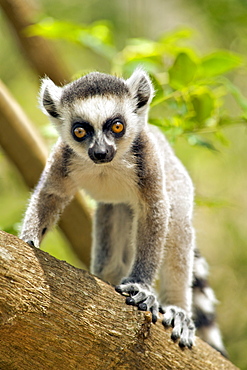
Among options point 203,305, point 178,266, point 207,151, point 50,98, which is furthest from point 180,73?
point 207,151

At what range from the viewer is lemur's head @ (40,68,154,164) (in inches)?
134

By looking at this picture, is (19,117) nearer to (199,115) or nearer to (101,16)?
(199,115)

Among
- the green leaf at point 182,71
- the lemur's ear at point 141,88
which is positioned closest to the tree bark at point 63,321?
the lemur's ear at point 141,88

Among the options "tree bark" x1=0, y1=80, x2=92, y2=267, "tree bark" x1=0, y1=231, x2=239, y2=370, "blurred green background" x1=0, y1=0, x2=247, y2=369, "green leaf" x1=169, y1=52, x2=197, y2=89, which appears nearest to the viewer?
"tree bark" x1=0, y1=231, x2=239, y2=370

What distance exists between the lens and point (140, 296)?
127 inches

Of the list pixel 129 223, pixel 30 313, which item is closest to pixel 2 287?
pixel 30 313

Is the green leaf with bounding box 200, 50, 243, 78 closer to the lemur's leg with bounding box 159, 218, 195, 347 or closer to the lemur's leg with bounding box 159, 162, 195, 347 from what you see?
the lemur's leg with bounding box 159, 162, 195, 347

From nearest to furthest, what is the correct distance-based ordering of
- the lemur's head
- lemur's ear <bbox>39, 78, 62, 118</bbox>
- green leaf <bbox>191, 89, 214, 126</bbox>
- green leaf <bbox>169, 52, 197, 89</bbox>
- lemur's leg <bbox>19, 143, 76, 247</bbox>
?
1. the lemur's head
2. lemur's leg <bbox>19, 143, 76, 247</bbox>
3. lemur's ear <bbox>39, 78, 62, 118</bbox>
4. green leaf <bbox>169, 52, 197, 89</bbox>
5. green leaf <bbox>191, 89, 214, 126</bbox>

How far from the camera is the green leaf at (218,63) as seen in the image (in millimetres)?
3943

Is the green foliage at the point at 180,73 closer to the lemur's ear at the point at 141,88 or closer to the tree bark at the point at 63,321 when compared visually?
the lemur's ear at the point at 141,88

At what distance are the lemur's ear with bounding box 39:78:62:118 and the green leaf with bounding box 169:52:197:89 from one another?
876 mm

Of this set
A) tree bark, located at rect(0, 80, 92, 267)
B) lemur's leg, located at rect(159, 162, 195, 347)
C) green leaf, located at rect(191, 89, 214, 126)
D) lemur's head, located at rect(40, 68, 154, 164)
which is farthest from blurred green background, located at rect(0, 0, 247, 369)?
lemur's head, located at rect(40, 68, 154, 164)

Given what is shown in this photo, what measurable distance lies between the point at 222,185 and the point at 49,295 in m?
5.50

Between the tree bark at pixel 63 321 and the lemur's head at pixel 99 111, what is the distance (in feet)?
2.84
